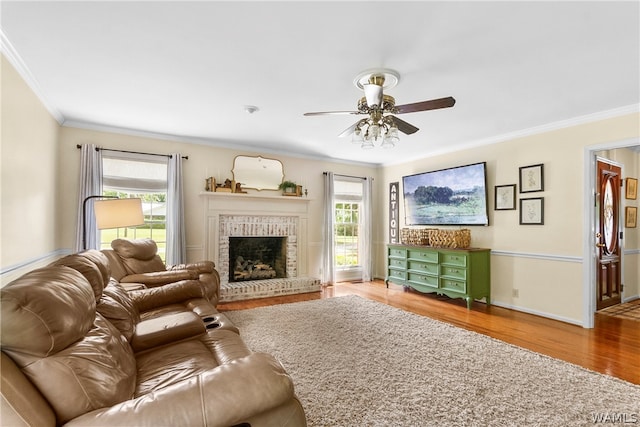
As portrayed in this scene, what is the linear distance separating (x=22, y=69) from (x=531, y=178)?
18.8 ft

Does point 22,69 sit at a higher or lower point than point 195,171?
higher

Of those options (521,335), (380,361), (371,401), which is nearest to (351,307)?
(380,361)

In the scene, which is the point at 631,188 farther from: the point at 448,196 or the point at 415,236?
the point at 415,236

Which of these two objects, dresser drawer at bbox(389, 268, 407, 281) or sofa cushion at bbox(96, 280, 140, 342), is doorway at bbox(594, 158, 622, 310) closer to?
dresser drawer at bbox(389, 268, 407, 281)

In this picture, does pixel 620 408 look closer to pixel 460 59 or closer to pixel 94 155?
pixel 460 59

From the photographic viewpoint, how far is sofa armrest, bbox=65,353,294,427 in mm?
996

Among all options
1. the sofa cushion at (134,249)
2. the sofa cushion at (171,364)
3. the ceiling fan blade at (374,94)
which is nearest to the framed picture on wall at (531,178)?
the ceiling fan blade at (374,94)

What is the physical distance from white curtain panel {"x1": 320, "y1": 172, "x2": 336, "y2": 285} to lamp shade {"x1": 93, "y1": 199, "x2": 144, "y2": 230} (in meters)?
3.46

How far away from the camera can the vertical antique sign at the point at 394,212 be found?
21.8 feet

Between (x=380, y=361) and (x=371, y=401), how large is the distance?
0.65 meters

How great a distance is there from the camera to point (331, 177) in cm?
644

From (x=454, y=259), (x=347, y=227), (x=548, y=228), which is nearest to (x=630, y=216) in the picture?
(x=548, y=228)

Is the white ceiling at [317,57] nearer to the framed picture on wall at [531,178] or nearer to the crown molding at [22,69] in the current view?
the crown molding at [22,69]

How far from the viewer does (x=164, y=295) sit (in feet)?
9.37
